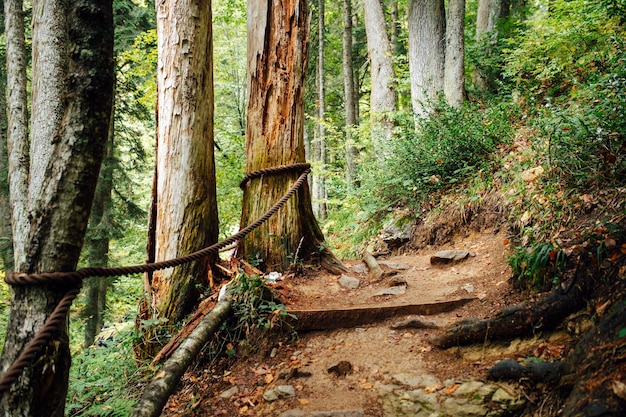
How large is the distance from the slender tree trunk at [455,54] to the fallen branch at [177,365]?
22.6 feet

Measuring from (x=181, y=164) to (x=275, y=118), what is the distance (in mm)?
1263

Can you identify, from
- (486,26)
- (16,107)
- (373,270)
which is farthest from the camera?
(486,26)

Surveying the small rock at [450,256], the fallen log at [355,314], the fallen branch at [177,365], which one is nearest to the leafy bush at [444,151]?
the small rock at [450,256]

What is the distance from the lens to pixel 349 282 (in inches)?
184

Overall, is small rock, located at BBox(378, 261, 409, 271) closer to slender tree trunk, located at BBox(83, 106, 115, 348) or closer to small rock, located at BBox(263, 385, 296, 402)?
small rock, located at BBox(263, 385, 296, 402)

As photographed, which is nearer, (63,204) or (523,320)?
(63,204)

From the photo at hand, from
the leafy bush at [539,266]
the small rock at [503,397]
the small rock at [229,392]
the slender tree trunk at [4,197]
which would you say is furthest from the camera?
the slender tree trunk at [4,197]

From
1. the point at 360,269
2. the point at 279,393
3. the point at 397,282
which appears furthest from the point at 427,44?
the point at 279,393

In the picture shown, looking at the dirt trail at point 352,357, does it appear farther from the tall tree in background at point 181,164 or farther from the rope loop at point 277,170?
the rope loop at point 277,170

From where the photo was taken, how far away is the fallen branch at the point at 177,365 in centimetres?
252

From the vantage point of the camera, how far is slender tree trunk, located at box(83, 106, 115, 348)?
9.92 m

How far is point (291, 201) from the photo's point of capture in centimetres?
468

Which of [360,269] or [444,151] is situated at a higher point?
[444,151]

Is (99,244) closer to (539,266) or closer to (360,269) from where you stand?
(360,269)
